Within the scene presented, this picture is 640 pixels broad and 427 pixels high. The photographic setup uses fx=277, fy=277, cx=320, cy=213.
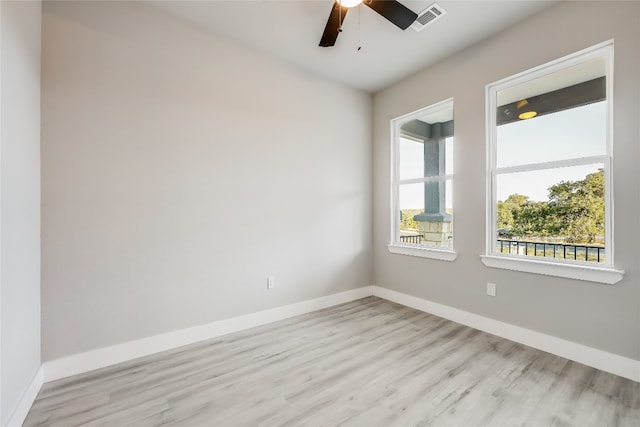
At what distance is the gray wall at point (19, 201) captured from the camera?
136 cm

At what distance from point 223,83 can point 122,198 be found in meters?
1.36

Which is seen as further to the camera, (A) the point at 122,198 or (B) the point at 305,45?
(B) the point at 305,45

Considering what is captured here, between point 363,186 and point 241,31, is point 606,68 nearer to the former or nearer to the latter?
point 363,186

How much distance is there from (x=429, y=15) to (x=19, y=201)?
3.13 m

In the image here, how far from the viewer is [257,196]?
282 centimetres

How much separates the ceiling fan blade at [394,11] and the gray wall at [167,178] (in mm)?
1358

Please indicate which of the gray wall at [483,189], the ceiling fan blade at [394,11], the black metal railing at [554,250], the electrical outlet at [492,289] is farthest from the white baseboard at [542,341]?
the ceiling fan blade at [394,11]

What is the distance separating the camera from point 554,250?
7.65ft

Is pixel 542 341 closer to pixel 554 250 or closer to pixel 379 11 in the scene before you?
pixel 554 250

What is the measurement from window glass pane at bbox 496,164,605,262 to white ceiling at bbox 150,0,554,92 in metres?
1.38

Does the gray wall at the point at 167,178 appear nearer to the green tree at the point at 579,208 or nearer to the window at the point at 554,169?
the window at the point at 554,169

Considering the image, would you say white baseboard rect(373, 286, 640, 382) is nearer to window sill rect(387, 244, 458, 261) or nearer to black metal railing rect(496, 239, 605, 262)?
window sill rect(387, 244, 458, 261)

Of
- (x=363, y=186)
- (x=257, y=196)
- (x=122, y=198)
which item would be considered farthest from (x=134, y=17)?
(x=363, y=186)

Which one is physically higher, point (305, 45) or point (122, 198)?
point (305, 45)
